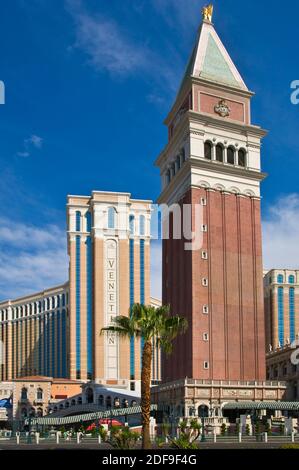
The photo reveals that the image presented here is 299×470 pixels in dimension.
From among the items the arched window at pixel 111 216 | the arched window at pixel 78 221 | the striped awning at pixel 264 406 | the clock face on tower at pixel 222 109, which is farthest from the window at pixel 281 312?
the striped awning at pixel 264 406

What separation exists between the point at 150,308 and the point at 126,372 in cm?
11492

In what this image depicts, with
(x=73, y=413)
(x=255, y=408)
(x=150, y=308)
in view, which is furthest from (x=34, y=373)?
(x=150, y=308)

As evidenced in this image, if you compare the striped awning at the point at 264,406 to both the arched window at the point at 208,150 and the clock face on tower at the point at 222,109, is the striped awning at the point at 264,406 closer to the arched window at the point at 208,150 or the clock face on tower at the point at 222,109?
the arched window at the point at 208,150

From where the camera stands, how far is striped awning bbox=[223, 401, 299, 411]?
78812mm

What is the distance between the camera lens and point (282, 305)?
164m

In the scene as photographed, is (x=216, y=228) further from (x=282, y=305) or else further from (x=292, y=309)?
(x=292, y=309)

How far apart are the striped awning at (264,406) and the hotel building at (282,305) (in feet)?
270

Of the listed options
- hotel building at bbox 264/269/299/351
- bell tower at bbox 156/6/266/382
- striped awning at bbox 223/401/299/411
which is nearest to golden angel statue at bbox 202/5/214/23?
bell tower at bbox 156/6/266/382

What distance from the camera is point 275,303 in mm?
163000

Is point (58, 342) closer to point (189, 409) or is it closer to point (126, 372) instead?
point (126, 372)

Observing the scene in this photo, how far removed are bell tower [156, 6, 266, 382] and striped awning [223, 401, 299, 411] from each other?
3991 mm

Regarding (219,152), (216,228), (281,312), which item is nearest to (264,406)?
(216,228)

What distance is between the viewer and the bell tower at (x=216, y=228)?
84.6m

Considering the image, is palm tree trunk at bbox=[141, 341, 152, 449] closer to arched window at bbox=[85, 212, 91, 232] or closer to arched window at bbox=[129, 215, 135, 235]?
arched window at bbox=[129, 215, 135, 235]
